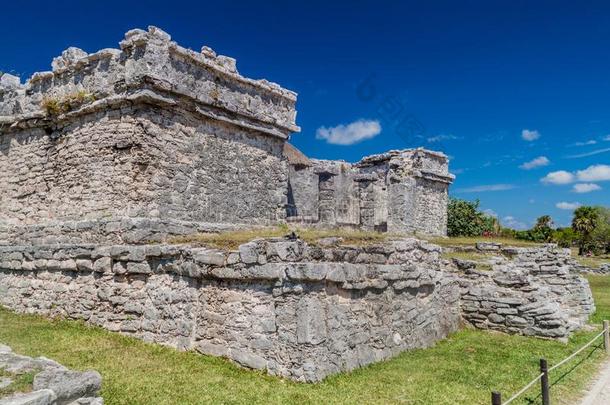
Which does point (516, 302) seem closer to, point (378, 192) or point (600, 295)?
point (378, 192)

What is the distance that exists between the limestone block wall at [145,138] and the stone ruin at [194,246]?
0.12ft

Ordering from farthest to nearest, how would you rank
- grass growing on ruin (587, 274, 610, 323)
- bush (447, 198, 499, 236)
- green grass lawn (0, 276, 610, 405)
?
bush (447, 198, 499, 236)
grass growing on ruin (587, 274, 610, 323)
green grass lawn (0, 276, 610, 405)

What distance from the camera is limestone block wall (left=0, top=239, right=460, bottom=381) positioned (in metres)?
6.82

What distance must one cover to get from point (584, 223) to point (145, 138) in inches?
1905

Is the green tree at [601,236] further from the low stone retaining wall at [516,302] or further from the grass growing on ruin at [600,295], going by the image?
the low stone retaining wall at [516,302]

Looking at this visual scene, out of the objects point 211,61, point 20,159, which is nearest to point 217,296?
point 211,61

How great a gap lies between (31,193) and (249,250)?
712cm

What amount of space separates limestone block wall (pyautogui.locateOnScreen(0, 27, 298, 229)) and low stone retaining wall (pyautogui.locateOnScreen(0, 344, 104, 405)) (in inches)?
189

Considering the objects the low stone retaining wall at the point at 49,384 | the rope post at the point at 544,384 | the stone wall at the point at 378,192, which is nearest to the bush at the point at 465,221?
the stone wall at the point at 378,192

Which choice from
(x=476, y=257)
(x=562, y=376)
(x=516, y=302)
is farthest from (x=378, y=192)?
(x=562, y=376)

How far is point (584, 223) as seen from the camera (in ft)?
153

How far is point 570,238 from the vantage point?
51.6m

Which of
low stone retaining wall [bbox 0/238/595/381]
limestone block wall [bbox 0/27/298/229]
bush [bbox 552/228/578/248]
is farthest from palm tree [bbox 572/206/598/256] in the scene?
limestone block wall [bbox 0/27/298/229]

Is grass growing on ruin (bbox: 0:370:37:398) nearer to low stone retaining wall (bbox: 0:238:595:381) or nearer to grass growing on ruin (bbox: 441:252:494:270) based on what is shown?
low stone retaining wall (bbox: 0:238:595:381)
